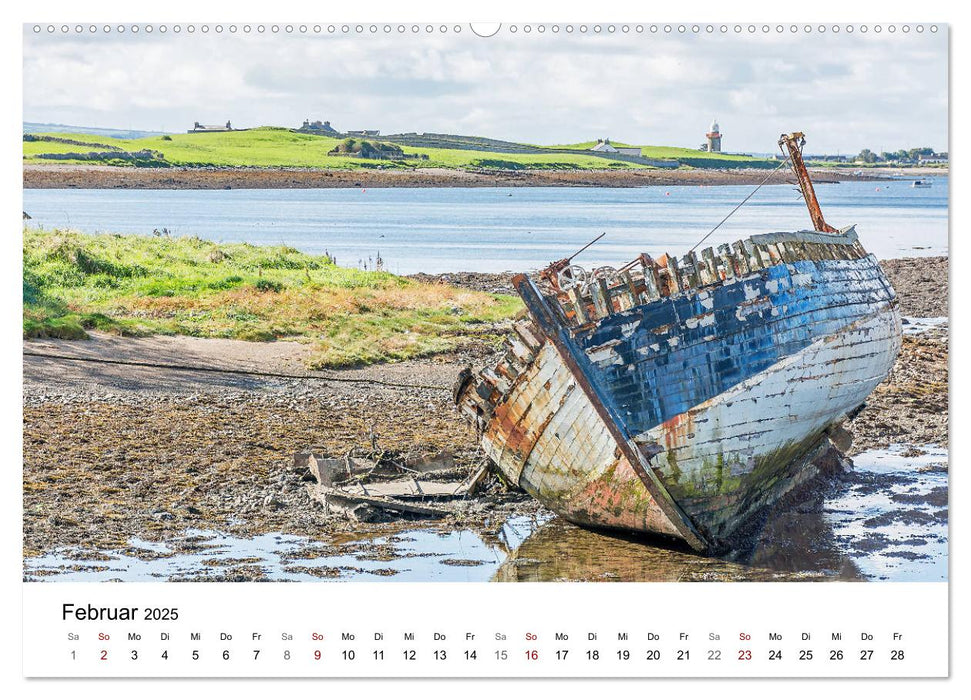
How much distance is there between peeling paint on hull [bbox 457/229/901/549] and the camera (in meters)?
12.6

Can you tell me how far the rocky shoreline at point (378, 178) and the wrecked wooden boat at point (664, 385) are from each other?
83.5 feet

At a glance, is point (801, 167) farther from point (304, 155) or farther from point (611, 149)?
point (304, 155)

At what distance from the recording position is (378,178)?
65.9 meters

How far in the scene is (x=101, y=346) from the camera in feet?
70.8

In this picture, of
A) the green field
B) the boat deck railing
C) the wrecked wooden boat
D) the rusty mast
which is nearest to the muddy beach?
the wrecked wooden boat

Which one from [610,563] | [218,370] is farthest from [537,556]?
[218,370]

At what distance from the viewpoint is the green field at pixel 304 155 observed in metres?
37.3

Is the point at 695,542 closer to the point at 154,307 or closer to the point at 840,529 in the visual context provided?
the point at 840,529

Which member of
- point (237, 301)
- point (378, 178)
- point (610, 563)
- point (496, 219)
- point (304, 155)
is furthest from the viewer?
point (378, 178)

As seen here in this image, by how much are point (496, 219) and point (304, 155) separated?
972 cm

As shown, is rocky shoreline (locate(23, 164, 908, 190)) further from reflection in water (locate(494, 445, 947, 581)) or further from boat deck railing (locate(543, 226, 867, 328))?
boat deck railing (locate(543, 226, 867, 328))

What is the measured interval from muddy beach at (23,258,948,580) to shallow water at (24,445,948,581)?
0.03 meters

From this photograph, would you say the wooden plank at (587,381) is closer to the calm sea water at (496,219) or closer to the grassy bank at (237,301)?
the grassy bank at (237,301)
